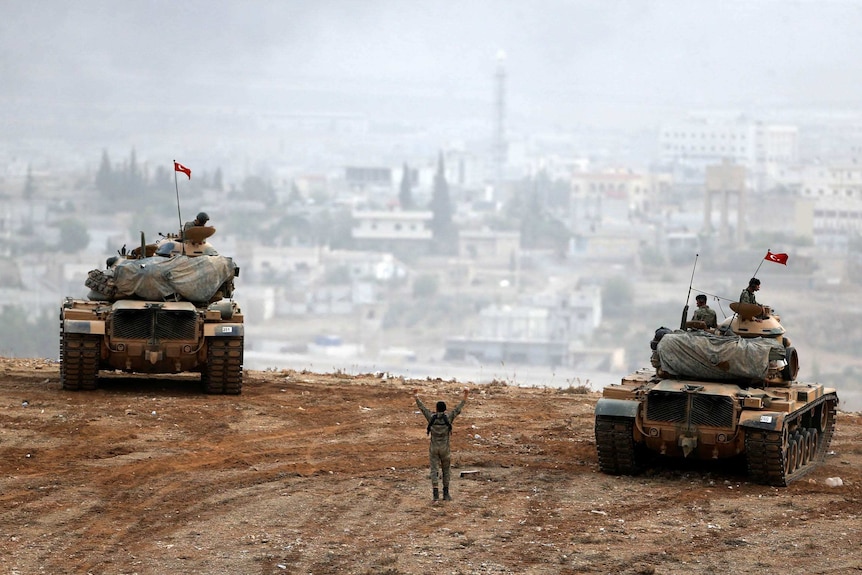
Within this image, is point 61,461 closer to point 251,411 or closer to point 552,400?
point 251,411

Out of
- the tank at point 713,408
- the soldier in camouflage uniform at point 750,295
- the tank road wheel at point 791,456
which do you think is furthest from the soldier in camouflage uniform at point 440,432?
the soldier in camouflage uniform at point 750,295

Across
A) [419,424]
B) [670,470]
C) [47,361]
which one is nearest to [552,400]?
[419,424]

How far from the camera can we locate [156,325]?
25.9 meters

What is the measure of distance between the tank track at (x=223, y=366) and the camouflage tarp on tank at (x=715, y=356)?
8.58 m

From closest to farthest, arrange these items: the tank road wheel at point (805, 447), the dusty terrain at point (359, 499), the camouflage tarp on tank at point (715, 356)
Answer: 1. the dusty terrain at point (359, 499)
2. the camouflage tarp on tank at point (715, 356)
3. the tank road wheel at point (805, 447)

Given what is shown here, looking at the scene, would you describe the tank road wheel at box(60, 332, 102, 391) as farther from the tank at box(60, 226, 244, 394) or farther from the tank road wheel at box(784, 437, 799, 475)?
the tank road wheel at box(784, 437, 799, 475)

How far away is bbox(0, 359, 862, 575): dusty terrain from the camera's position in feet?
50.9

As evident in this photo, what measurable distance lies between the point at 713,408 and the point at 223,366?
9826 millimetres

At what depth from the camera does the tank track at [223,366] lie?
26.2 m

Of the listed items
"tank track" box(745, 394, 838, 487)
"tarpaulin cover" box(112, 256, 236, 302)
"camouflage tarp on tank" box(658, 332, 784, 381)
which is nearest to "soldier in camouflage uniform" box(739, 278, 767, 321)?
"camouflage tarp on tank" box(658, 332, 784, 381)

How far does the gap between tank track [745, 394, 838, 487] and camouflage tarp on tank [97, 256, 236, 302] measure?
35.1 ft

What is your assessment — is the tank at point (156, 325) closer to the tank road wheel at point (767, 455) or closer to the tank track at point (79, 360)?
the tank track at point (79, 360)

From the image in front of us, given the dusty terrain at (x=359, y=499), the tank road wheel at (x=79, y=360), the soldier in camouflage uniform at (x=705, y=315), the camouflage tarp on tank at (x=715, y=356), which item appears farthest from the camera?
the tank road wheel at (x=79, y=360)

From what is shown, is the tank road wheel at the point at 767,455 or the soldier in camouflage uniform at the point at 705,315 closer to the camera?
the tank road wheel at the point at 767,455
